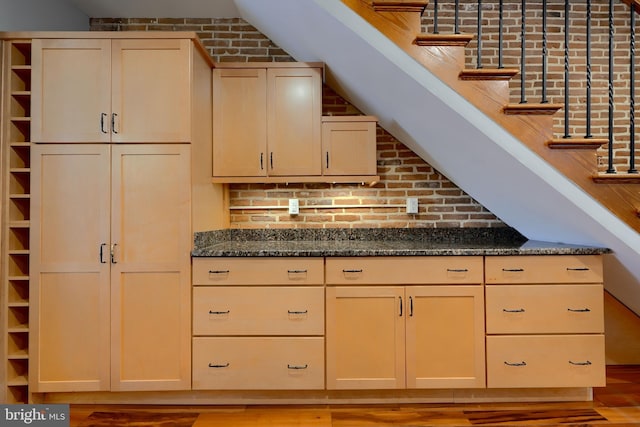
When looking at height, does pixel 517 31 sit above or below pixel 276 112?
above

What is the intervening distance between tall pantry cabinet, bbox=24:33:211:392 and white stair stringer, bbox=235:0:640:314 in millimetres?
741

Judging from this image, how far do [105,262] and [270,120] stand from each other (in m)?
1.27

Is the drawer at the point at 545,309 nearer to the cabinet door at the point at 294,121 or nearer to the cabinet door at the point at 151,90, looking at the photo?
the cabinet door at the point at 294,121

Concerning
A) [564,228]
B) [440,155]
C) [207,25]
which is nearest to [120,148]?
[207,25]

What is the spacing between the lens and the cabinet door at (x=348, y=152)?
8.74 ft

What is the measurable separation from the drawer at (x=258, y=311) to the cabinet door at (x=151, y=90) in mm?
905

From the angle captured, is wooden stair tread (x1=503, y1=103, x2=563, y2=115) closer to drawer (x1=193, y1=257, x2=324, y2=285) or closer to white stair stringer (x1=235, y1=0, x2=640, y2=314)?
white stair stringer (x1=235, y1=0, x2=640, y2=314)

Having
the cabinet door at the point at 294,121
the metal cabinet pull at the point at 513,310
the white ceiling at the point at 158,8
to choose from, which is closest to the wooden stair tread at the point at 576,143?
the metal cabinet pull at the point at 513,310

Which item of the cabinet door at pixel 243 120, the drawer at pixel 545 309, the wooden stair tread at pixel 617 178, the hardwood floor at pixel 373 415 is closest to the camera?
the wooden stair tread at pixel 617 178

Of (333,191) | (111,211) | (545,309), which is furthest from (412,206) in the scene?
(111,211)

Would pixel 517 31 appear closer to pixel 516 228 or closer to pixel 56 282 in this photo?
pixel 516 228

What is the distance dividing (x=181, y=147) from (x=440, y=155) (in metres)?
1.55

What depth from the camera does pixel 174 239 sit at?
2289mm

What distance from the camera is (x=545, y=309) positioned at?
7.49ft
